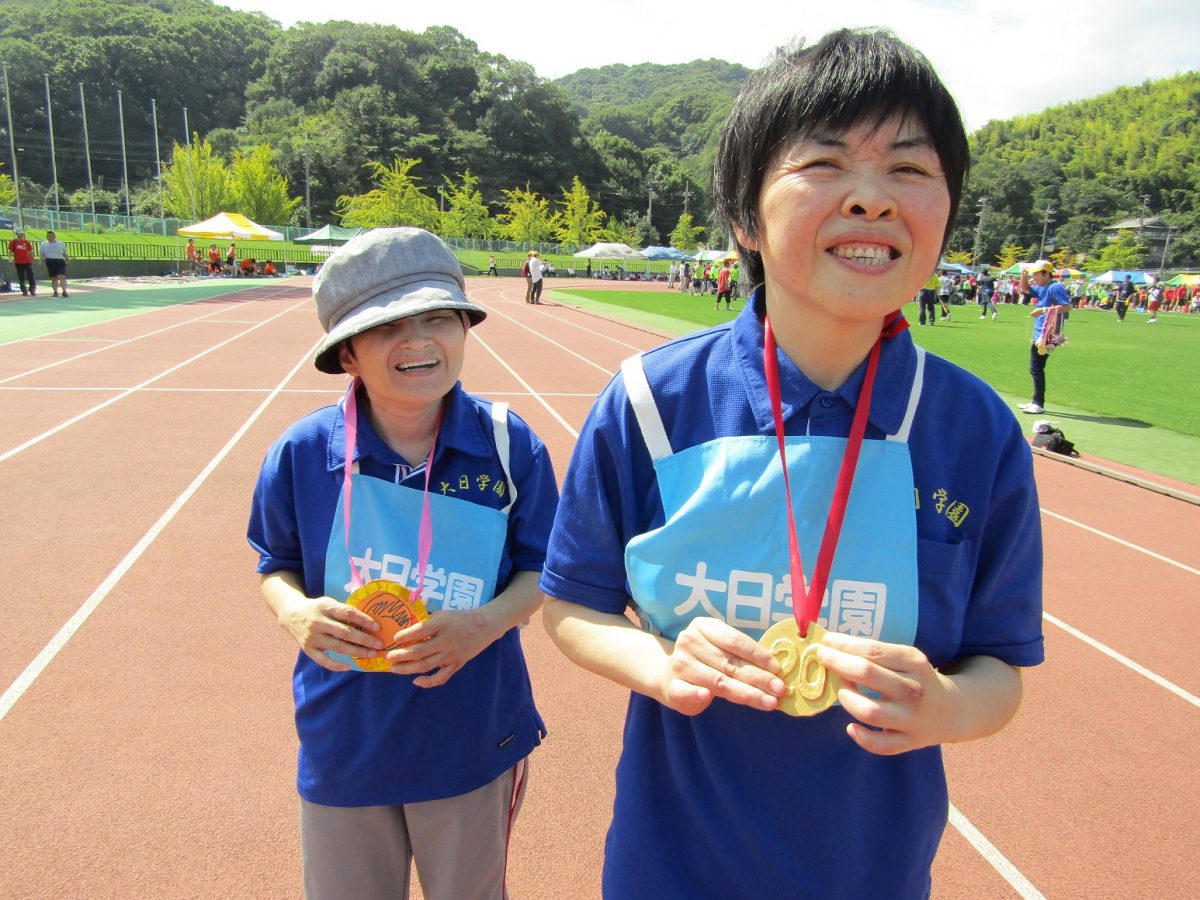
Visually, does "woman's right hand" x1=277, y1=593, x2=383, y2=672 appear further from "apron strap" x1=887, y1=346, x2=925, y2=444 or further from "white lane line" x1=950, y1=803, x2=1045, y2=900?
"white lane line" x1=950, y1=803, x2=1045, y2=900

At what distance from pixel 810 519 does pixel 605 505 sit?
11.4 inches

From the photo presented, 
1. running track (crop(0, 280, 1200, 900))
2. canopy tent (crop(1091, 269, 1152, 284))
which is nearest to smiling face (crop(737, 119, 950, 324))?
running track (crop(0, 280, 1200, 900))

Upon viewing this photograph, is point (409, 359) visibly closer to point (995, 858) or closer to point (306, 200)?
point (995, 858)

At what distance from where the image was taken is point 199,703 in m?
3.54

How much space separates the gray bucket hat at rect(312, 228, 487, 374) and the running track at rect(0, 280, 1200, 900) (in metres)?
1.17

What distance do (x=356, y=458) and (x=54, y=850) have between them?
6.74ft

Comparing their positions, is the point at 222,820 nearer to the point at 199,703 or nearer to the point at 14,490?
the point at 199,703

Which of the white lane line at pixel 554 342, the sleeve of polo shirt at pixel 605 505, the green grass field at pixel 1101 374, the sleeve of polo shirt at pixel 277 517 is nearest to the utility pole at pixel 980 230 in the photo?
the green grass field at pixel 1101 374

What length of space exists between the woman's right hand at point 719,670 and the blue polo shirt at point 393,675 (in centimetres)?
83

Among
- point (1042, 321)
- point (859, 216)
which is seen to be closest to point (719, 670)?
point (859, 216)

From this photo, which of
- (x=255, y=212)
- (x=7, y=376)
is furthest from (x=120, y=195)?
(x=7, y=376)

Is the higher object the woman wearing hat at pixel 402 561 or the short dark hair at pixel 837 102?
the short dark hair at pixel 837 102

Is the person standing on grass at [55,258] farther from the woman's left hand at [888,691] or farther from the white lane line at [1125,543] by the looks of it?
the woman's left hand at [888,691]

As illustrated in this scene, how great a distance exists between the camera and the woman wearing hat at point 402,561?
1.73 m
